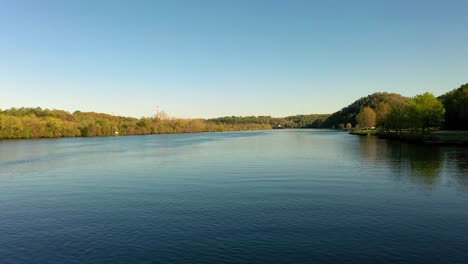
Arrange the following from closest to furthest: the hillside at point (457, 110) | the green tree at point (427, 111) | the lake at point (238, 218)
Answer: the lake at point (238, 218)
the green tree at point (427, 111)
the hillside at point (457, 110)

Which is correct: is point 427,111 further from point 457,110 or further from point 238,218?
point 238,218

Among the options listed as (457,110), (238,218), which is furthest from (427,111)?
(238,218)

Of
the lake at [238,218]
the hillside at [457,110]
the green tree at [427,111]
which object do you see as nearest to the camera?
the lake at [238,218]

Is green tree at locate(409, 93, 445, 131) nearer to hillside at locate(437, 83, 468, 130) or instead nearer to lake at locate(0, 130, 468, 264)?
hillside at locate(437, 83, 468, 130)

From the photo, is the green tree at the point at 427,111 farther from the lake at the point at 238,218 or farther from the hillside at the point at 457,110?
the lake at the point at 238,218

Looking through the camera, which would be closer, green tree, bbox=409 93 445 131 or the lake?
the lake

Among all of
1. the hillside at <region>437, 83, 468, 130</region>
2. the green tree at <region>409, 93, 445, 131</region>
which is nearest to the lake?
the green tree at <region>409, 93, 445, 131</region>

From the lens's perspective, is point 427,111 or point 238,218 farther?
point 427,111

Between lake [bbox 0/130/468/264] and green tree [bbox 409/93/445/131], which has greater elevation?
green tree [bbox 409/93/445/131]

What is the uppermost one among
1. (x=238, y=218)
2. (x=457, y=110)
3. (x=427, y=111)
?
(x=457, y=110)

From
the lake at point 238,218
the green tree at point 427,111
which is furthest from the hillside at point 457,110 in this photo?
the lake at point 238,218

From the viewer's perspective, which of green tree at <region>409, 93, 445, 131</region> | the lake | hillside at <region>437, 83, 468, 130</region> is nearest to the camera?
the lake

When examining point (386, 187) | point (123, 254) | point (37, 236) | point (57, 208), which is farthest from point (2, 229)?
point (386, 187)

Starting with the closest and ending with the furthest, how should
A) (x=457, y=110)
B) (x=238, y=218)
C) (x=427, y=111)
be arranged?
1. (x=238, y=218)
2. (x=427, y=111)
3. (x=457, y=110)
